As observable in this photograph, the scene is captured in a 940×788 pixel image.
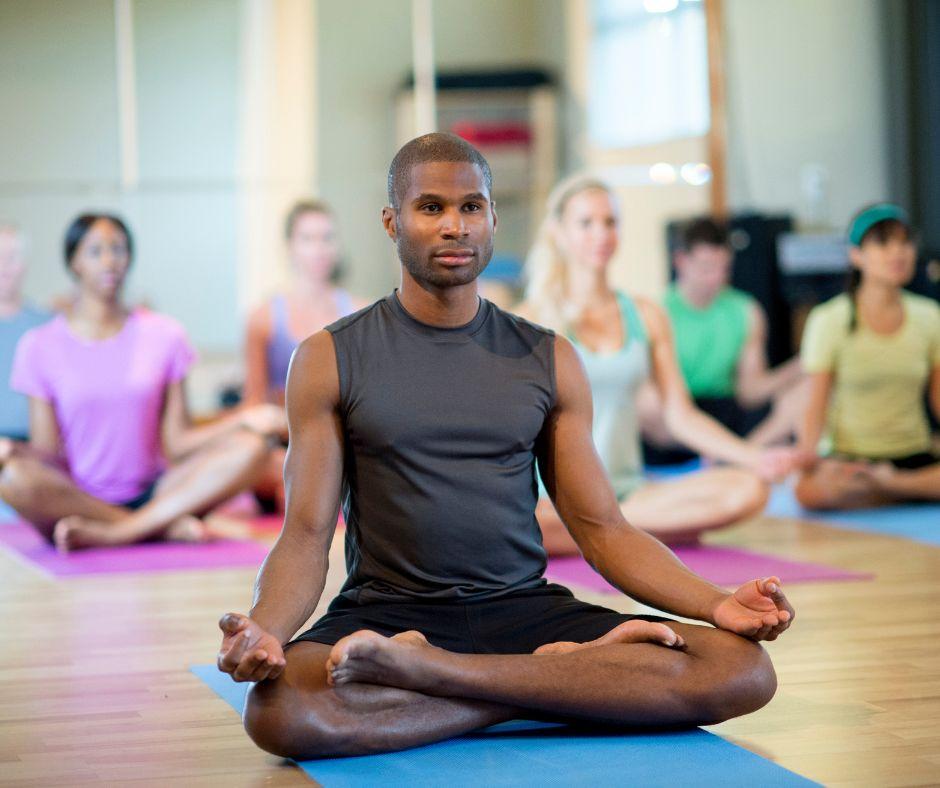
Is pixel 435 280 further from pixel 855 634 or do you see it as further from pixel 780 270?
pixel 780 270

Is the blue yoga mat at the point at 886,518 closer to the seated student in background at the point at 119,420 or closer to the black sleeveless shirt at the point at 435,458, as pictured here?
the seated student in background at the point at 119,420

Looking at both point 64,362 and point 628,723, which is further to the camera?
point 64,362

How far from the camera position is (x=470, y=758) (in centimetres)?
198

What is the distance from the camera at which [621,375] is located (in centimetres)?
400

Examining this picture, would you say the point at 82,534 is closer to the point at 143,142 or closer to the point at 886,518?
the point at 886,518

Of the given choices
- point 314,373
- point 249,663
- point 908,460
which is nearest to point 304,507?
point 314,373

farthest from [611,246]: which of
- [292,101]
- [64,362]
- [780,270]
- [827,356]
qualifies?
[292,101]

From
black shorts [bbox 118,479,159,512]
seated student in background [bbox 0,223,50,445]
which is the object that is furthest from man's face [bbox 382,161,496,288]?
seated student in background [bbox 0,223,50,445]

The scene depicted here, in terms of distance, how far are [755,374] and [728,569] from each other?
252 cm

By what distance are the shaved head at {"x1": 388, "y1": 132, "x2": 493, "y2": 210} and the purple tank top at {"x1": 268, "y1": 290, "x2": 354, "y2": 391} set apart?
2748 millimetres

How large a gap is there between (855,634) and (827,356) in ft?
7.10

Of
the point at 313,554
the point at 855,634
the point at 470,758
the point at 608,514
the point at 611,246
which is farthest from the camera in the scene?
the point at 611,246

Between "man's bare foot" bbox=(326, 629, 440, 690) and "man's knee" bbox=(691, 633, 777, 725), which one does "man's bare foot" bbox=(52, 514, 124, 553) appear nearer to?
"man's bare foot" bbox=(326, 629, 440, 690)

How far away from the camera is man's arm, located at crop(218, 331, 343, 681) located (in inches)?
78.6
